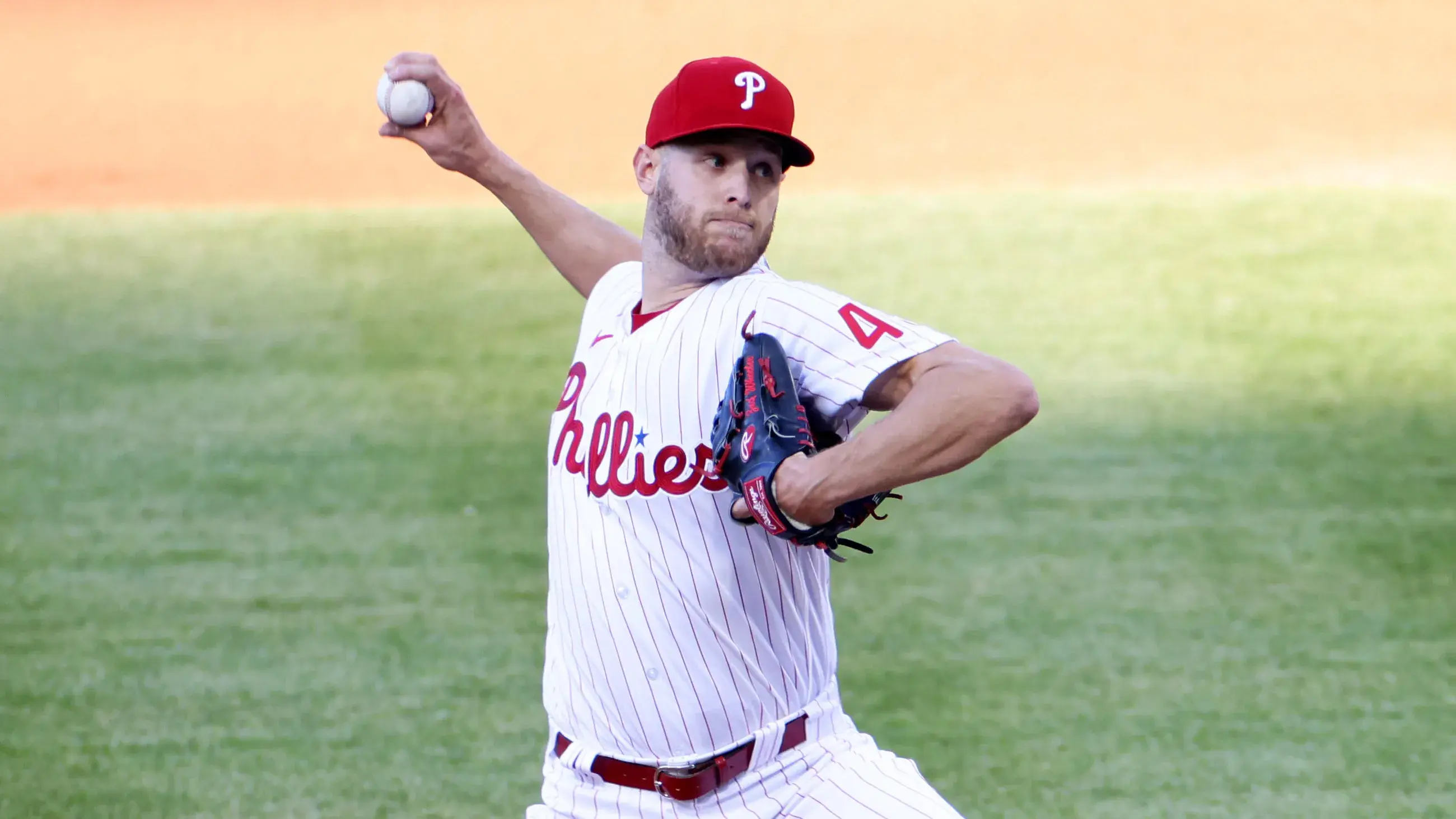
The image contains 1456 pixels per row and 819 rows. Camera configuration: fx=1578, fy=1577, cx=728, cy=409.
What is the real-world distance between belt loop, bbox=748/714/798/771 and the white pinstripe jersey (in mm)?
19

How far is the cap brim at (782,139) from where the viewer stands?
2.67 meters

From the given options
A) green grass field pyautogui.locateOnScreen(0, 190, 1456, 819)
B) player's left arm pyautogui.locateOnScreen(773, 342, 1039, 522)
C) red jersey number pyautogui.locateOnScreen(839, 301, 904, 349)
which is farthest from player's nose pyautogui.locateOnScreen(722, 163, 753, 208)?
green grass field pyautogui.locateOnScreen(0, 190, 1456, 819)

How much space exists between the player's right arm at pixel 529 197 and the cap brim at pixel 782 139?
2.21 ft

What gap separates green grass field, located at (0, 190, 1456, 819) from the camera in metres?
4.83

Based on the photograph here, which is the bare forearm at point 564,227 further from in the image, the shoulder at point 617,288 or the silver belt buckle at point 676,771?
the silver belt buckle at point 676,771

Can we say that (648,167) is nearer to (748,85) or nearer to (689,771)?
(748,85)

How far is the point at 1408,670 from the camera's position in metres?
5.35

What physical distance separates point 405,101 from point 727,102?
1008 millimetres

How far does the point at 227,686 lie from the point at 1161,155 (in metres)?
9.41

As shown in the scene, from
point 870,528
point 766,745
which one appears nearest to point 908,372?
point 766,745

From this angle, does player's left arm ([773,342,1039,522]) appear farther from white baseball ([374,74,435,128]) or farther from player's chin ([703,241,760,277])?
white baseball ([374,74,435,128])

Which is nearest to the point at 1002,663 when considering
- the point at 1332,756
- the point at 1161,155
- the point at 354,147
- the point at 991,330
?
the point at 1332,756

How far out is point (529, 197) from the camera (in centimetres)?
354

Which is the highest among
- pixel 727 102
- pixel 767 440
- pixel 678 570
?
pixel 727 102
